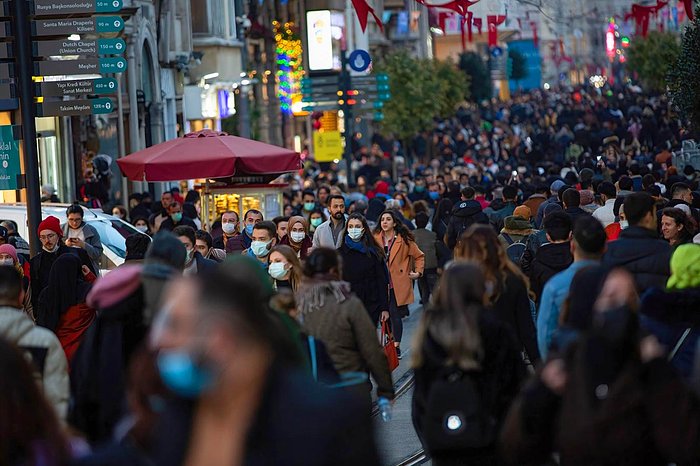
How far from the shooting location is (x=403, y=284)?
656 inches

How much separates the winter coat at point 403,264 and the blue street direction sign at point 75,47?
3.22 meters

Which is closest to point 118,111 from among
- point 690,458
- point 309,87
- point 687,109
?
point 309,87

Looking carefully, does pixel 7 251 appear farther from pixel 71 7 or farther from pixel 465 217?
pixel 465 217

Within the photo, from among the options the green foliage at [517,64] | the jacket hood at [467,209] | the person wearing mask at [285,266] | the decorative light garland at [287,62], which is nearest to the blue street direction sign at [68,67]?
the jacket hood at [467,209]

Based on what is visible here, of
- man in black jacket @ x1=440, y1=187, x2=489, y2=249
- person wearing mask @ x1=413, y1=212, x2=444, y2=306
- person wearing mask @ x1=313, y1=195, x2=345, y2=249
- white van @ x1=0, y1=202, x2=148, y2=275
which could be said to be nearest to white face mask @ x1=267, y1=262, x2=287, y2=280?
person wearing mask @ x1=313, y1=195, x2=345, y2=249

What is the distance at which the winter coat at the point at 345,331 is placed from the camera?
26.8 ft

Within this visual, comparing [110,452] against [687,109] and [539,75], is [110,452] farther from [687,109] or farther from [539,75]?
[539,75]

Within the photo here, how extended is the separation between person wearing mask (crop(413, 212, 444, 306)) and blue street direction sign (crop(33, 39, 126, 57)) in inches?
175

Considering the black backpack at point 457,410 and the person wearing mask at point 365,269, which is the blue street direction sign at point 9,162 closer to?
the person wearing mask at point 365,269

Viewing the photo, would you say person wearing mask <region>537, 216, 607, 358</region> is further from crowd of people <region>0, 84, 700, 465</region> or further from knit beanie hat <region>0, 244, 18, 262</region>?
knit beanie hat <region>0, 244, 18, 262</region>

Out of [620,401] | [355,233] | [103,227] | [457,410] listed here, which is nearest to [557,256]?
[355,233]

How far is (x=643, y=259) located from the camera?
9.26m

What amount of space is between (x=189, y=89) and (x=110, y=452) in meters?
36.9

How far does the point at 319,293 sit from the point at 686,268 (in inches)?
70.4
